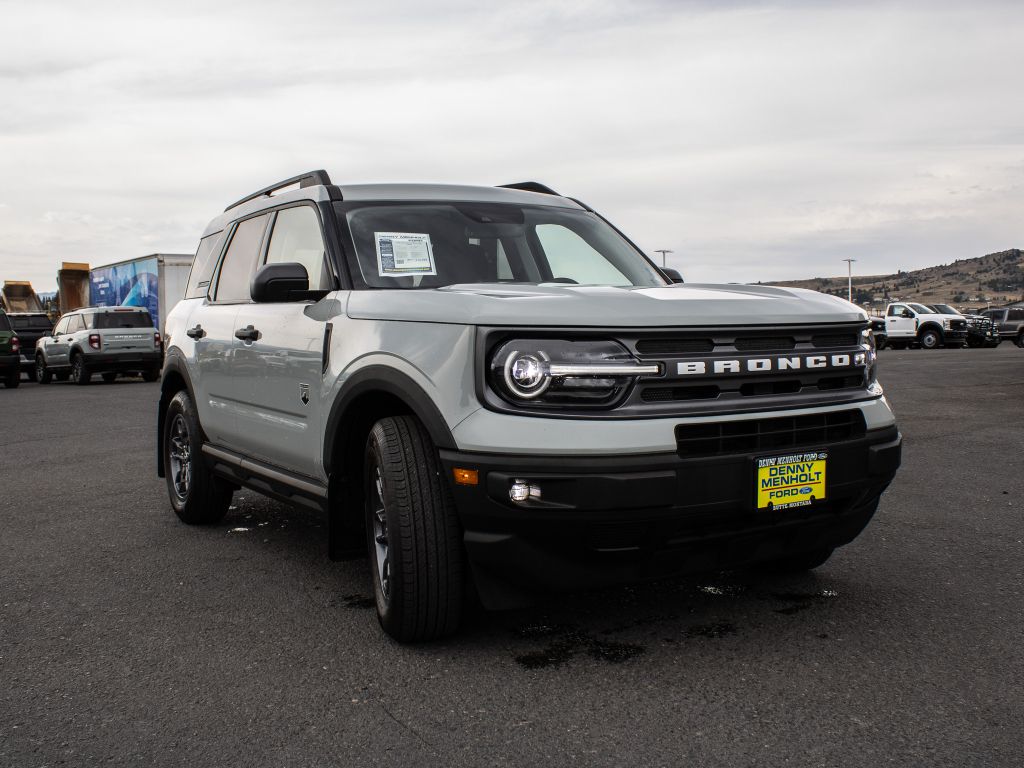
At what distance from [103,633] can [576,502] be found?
2118 millimetres

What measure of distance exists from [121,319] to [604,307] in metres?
21.4

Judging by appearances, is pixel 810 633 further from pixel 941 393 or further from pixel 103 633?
pixel 941 393

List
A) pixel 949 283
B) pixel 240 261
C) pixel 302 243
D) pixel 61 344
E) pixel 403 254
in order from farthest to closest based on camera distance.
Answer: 1. pixel 949 283
2. pixel 61 344
3. pixel 240 261
4. pixel 302 243
5. pixel 403 254

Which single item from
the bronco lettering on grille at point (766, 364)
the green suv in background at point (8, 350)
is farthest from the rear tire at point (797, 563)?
the green suv in background at point (8, 350)

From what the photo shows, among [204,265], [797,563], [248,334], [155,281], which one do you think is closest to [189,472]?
[204,265]

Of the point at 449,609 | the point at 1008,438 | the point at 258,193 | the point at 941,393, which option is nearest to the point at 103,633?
the point at 449,609

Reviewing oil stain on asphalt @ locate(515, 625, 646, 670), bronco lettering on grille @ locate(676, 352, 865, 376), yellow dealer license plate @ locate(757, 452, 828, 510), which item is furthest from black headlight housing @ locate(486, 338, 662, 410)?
oil stain on asphalt @ locate(515, 625, 646, 670)

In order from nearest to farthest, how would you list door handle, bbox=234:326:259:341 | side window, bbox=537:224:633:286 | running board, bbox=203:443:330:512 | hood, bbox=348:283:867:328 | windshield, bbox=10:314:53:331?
hood, bbox=348:283:867:328, running board, bbox=203:443:330:512, side window, bbox=537:224:633:286, door handle, bbox=234:326:259:341, windshield, bbox=10:314:53:331

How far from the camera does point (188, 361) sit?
19.7ft

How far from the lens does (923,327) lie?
39406 millimetres

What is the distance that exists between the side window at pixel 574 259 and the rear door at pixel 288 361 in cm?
113

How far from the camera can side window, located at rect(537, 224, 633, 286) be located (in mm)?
4844

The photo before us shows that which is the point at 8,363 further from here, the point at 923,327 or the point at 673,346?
the point at 923,327

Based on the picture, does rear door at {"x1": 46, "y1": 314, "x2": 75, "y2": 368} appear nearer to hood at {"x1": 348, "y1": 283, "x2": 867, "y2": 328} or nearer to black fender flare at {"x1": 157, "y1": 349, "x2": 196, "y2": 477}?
black fender flare at {"x1": 157, "y1": 349, "x2": 196, "y2": 477}
